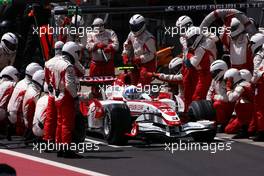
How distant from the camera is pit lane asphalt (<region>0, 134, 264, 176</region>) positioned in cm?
1006

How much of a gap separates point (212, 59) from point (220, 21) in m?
2.75

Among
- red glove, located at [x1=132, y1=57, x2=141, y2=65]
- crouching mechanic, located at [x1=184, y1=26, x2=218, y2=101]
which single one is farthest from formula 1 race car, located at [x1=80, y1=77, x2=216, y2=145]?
red glove, located at [x1=132, y1=57, x2=141, y2=65]

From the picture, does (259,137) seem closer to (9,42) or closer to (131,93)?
(131,93)

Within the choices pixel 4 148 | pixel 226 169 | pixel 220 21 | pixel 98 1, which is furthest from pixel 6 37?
pixel 98 1

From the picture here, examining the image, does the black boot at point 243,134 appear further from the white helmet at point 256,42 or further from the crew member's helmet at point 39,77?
the crew member's helmet at point 39,77

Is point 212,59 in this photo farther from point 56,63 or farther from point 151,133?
point 56,63

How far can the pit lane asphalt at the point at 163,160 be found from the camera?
1006cm

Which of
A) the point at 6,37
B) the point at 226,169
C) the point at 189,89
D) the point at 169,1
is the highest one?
the point at 169,1

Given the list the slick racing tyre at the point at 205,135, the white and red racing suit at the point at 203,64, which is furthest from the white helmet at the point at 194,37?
the slick racing tyre at the point at 205,135

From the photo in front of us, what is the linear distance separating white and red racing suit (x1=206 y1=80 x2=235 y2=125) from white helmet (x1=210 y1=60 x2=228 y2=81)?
112 mm

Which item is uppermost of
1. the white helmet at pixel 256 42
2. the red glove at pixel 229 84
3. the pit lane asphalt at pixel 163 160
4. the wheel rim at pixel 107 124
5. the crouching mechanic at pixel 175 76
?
the white helmet at pixel 256 42

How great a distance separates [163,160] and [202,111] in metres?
2.01

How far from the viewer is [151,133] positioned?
12.0m

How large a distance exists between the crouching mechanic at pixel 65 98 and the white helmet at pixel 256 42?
182 inches
